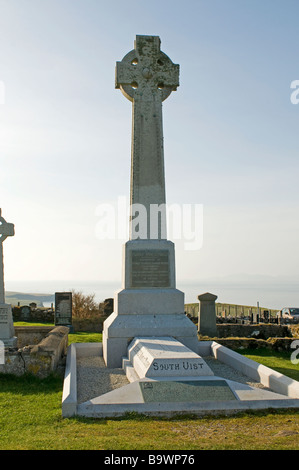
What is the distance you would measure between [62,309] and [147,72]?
1078cm

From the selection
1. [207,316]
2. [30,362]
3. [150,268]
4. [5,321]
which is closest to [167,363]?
[30,362]

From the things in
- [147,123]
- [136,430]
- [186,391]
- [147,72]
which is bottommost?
[136,430]

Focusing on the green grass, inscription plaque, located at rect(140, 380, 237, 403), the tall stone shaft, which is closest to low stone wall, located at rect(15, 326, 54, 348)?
the tall stone shaft

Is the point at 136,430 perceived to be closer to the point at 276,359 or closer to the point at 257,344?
the point at 276,359

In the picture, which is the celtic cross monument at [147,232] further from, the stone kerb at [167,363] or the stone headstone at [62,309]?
the stone headstone at [62,309]

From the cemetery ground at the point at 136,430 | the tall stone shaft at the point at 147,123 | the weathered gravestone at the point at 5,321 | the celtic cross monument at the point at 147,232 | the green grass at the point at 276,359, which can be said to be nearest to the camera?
the cemetery ground at the point at 136,430

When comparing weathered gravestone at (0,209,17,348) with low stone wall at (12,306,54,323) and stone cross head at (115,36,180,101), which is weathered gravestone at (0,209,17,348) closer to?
stone cross head at (115,36,180,101)

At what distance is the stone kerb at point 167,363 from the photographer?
658cm

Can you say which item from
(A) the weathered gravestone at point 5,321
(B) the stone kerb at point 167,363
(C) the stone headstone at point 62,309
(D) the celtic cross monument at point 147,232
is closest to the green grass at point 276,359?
(D) the celtic cross monument at point 147,232

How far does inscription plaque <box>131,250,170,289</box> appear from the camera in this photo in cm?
975

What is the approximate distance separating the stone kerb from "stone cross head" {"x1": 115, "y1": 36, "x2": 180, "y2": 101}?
6294 mm

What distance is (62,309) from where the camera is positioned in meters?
17.9
